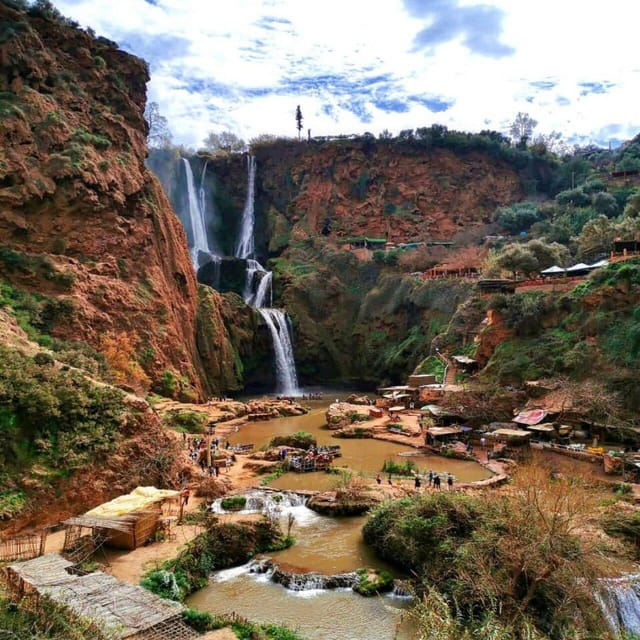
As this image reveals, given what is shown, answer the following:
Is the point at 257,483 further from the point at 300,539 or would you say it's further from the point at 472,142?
the point at 472,142

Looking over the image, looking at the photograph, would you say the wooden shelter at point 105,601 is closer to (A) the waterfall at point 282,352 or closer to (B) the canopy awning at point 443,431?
(B) the canopy awning at point 443,431

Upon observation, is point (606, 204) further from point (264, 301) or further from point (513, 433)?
point (513, 433)

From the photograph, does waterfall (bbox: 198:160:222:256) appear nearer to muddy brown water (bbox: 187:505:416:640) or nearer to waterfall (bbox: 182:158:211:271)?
waterfall (bbox: 182:158:211:271)

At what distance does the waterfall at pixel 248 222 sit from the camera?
7200cm

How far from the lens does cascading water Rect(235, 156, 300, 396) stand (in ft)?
176

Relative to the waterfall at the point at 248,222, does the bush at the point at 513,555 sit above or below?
below

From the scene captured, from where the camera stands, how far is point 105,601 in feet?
38.5

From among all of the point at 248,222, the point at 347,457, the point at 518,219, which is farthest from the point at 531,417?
the point at 248,222

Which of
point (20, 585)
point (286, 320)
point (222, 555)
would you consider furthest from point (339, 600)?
point (286, 320)

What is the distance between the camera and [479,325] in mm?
43312

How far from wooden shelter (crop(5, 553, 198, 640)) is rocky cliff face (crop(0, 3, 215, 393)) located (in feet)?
69.8

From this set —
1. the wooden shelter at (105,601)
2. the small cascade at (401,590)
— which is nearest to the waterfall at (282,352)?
the small cascade at (401,590)

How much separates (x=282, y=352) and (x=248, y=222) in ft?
86.6

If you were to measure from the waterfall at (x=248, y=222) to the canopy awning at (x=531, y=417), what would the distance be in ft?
160
